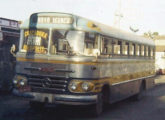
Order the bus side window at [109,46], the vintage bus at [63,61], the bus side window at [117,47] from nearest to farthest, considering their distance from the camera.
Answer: the vintage bus at [63,61] < the bus side window at [109,46] < the bus side window at [117,47]

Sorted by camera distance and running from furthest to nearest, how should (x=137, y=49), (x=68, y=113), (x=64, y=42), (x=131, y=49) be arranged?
(x=137, y=49), (x=131, y=49), (x=68, y=113), (x=64, y=42)

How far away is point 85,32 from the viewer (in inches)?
372

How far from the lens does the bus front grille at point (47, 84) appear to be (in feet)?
30.2

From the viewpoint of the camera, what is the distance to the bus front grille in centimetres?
920

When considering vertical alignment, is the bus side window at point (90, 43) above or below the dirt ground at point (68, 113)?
above

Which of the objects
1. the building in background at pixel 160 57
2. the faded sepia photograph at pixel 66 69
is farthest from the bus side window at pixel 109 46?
the building in background at pixel 160 57

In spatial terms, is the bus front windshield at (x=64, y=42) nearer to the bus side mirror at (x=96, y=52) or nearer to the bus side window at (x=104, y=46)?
the bus side mirror at (x=96, y=52)

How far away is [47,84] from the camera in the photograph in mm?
9336

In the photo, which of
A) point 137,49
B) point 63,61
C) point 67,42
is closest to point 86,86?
point 63,61

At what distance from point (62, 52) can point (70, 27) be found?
2.49 feet

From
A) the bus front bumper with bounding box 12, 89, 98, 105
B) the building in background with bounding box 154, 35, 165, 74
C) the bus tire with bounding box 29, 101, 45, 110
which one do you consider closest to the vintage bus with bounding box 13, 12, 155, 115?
the bus front bumper with bounding box 12, 89, 98, 105

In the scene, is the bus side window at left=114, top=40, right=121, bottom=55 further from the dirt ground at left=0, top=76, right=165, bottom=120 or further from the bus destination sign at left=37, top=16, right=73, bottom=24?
the bus destination sign at left=37, top=16, right=73, bottom=24

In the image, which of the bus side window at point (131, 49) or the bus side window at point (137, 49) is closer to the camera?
the bus side window at point (131, 49)

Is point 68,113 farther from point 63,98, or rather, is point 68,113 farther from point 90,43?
point 90,43
